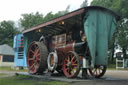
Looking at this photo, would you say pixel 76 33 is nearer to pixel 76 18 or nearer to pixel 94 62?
pixel 76 18

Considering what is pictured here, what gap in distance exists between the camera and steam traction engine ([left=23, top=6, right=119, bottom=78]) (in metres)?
7.86

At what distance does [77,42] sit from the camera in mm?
8969

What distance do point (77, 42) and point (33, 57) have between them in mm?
3366

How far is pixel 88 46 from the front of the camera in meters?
7.85

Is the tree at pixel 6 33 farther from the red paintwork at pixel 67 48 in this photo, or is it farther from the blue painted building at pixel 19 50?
the red paintwork at pixel 67 48

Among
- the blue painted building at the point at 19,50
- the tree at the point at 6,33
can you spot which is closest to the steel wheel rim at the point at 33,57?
the blue painted building at the point at 19,50

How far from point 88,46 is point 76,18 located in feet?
5.39

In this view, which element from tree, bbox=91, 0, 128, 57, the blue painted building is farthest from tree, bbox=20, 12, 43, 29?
the blue painted building

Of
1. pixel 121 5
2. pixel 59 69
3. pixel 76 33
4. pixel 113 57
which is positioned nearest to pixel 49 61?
pixel 59 69

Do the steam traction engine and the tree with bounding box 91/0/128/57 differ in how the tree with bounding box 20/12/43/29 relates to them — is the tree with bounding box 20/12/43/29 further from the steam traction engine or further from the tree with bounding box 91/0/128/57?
the steam traction engine

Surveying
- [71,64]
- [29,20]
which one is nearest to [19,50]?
[71,64]

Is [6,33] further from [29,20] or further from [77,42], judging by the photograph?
[77,42]

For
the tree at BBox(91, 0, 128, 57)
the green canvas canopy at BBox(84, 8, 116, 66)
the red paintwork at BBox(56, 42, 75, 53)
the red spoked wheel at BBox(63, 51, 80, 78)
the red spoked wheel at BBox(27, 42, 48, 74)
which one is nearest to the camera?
the green canvas canopy at BBox(84, 8, 116, 66)

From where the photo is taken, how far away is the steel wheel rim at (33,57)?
34.8 feet
